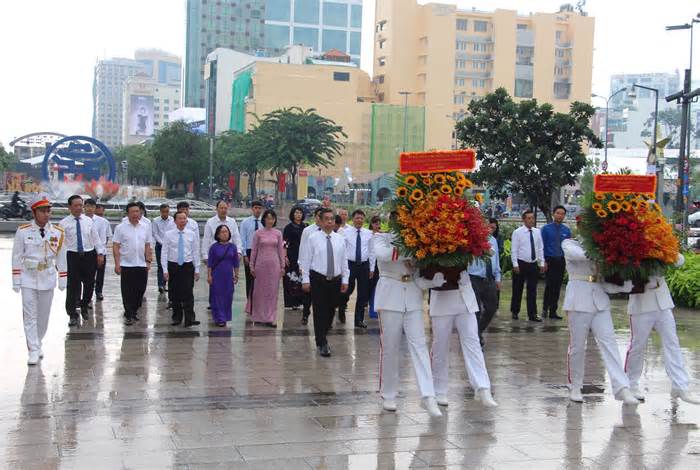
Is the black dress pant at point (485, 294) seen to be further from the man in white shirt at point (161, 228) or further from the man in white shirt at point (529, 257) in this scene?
the man in white shirt at point (161, 228)

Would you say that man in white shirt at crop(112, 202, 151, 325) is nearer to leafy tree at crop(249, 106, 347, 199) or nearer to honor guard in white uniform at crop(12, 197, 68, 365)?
honor guard in white uniform at crop(12, 197, 68, 365)

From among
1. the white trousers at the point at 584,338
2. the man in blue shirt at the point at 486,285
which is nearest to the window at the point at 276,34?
the man in blue shirt at the point at 486,285

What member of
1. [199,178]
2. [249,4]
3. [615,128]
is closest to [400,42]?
[199,178]

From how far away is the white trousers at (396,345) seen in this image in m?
7.35

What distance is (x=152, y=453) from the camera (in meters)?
6.00

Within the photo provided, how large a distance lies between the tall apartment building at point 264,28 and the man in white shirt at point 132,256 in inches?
4844

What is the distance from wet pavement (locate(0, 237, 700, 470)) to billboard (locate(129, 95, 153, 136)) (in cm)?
18975

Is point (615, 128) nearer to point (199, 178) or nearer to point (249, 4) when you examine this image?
point (249, 4)

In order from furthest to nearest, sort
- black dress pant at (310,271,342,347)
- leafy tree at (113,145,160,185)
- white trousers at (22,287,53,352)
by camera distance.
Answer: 1. leafy tree at (113,145,160,185)
2. black dress pant at (310,271,342,347)
3. white trousers at (22,287,53,352)

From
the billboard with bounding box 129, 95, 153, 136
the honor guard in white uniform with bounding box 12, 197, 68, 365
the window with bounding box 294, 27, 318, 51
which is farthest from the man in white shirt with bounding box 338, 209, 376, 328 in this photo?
the billboard with bounding box 129, 95, 153, 136

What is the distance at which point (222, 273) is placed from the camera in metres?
12.1

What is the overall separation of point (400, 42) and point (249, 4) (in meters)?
58.8

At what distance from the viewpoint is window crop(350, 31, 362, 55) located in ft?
465

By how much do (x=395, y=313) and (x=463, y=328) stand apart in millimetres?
619
